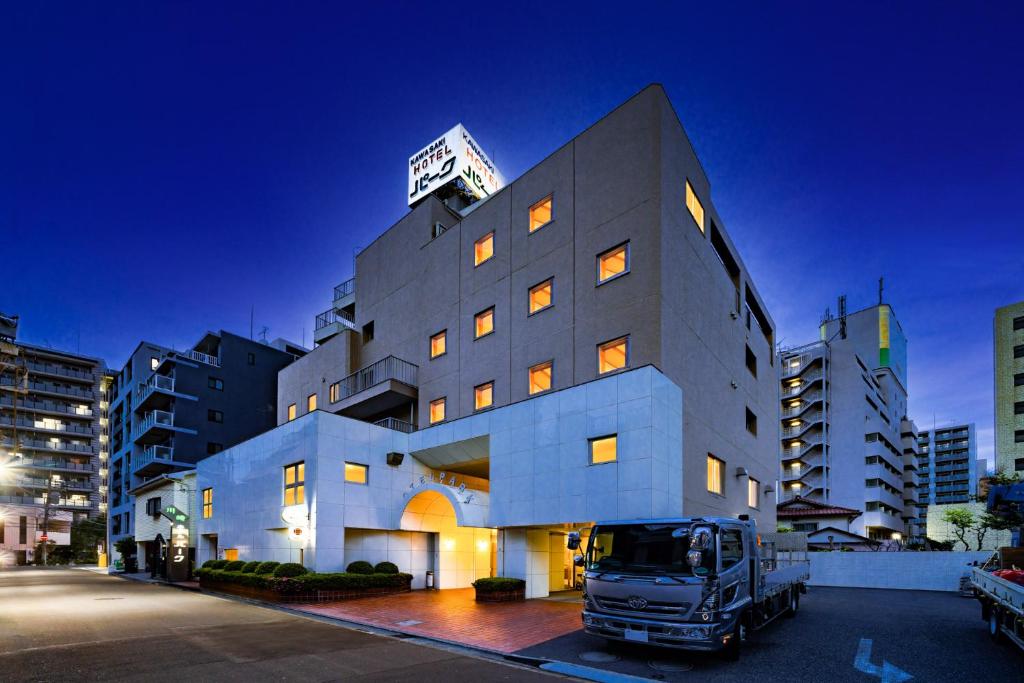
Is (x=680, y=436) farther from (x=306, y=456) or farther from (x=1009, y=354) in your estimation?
(x=1009, y=354)

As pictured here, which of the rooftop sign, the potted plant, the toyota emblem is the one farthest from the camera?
the rooftop sign

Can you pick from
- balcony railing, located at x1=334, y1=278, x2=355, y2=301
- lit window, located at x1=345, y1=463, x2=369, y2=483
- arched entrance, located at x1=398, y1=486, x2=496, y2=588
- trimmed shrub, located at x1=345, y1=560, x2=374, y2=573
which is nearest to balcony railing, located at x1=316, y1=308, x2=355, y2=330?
balcony railing, located at x1=334, y1=278, x2=355, y2=301

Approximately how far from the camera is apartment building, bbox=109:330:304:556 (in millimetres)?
50062

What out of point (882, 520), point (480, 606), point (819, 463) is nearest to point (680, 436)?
point (480, 606)

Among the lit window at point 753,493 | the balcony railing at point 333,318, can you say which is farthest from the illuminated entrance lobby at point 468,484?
the balcony railing at point 333,318

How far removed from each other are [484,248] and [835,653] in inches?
809

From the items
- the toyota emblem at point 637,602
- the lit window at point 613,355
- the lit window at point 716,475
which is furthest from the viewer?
the lit window at point 716,475

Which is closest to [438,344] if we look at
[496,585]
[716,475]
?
[496,585]

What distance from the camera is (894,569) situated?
98.1 ft

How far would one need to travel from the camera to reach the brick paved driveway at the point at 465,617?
13.3 metres

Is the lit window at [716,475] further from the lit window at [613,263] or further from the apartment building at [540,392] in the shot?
the lit window at [613,263]

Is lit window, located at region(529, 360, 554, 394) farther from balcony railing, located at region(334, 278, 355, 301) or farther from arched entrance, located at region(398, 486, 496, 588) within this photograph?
balcony railing, located at region(334, 278, 355, 301)

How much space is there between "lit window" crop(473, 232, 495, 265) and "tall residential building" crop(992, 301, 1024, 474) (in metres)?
58.1

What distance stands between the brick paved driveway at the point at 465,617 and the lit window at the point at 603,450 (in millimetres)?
4580
